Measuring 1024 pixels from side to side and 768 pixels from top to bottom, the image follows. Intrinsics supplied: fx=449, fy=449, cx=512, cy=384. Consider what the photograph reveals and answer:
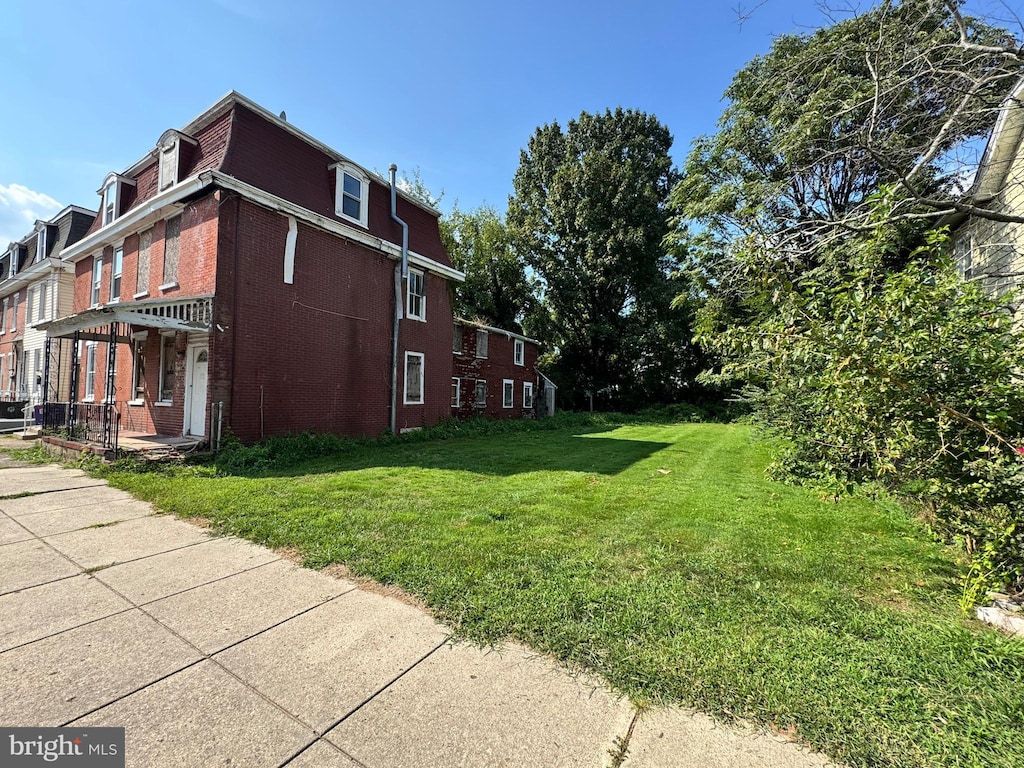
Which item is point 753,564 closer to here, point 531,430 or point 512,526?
point 512,526

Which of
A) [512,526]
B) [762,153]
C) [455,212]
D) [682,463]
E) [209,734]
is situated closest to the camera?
[209,734]

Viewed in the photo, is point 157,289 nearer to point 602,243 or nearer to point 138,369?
point 138,369

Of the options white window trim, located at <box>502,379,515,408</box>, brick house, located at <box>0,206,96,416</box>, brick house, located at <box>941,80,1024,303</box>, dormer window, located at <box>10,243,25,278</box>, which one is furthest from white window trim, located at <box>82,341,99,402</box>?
brick house, located at <box>941,80,1024,303</box>

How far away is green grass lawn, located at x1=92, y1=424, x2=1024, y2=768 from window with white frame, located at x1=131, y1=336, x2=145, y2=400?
213 inches

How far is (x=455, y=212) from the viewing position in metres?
28.7

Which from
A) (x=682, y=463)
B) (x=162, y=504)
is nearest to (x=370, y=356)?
(x=162, y=504)

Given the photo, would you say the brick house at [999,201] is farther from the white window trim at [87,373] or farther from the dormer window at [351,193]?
the white window trim at [87,373]

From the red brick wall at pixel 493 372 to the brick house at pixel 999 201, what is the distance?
43.4 feet

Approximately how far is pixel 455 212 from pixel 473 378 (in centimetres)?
1419

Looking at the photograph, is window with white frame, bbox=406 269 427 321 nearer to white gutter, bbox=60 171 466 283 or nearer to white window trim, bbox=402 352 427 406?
white gutter, bbox=60 171 466 283

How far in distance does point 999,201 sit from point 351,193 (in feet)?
45.0

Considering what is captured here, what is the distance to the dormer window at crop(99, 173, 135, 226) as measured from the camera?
1267 cm

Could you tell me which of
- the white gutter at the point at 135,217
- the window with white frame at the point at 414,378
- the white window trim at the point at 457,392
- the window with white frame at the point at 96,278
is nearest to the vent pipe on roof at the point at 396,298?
the window with white frame at the point at 414,378

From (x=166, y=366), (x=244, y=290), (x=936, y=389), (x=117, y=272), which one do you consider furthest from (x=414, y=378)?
(x=936, y=389)
